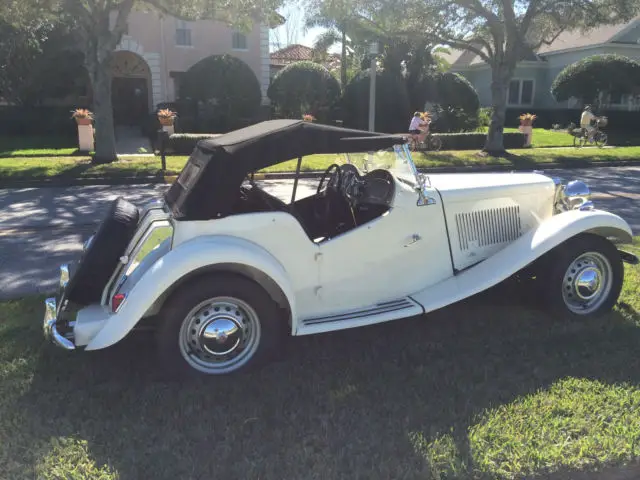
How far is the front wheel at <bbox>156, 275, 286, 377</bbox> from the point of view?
11.0 ft

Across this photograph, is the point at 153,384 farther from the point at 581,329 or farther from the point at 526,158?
the point at 526,158

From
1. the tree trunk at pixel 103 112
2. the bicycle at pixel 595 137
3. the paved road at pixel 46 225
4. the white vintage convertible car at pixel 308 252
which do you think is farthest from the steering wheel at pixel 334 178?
the bicycle at pixel 595 137

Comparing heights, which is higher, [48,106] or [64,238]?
[48,106]

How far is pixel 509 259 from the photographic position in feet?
13.4

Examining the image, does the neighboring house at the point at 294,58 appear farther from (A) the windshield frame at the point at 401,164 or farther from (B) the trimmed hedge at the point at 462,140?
(A) the windshield frame at the point at 401,164

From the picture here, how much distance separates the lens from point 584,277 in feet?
14.0

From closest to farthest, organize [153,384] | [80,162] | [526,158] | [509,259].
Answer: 1. [153,384]
2. [509,259]
3. [80,162]
4. [526,158]

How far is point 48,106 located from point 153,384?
25.8m

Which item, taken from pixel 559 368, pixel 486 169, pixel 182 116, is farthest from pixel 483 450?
pixel 182 116

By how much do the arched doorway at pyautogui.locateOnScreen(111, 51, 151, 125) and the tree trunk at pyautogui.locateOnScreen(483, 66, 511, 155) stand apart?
18475mm

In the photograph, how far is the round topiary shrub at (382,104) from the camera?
2533 cm

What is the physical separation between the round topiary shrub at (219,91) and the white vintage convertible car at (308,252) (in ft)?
70.0

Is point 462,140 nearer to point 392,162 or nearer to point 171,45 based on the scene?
point 171,45

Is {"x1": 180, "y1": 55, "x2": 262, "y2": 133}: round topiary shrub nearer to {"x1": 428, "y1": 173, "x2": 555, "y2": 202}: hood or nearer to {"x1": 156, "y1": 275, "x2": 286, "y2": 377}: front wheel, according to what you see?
{"x1": 428, "y1": 173, "x2": 555, "y2": 202}: hood
